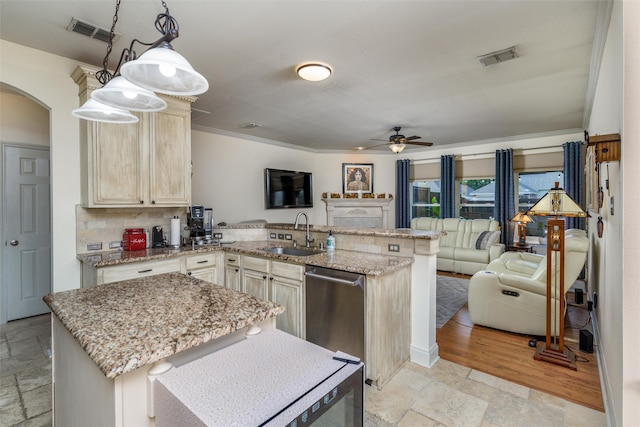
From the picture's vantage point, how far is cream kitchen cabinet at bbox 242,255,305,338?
8.69ft

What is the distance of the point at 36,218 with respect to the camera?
3.79 meters

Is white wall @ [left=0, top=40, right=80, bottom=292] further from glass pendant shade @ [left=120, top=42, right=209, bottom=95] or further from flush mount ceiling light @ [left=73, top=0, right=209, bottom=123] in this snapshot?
glass pendant shade @ [left=120, top=42, right=209, bottom=95]

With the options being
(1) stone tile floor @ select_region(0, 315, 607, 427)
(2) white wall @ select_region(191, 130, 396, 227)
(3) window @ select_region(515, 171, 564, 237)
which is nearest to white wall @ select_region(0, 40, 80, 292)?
(1) stone tile floor @ select_region(0, 315, 607, 427)

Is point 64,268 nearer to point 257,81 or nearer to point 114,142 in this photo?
point 114,142

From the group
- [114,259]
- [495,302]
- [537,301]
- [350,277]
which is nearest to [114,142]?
[114,259]

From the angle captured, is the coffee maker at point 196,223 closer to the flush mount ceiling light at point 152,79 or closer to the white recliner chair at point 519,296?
the flush mount ceiling light at point 152,79

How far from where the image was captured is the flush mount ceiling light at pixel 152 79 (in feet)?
3.82

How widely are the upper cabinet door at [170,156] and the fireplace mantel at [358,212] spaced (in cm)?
402

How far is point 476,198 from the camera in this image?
6.75 metres

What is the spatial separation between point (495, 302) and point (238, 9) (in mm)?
3616

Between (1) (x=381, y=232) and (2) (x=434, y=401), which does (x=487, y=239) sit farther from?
(2) (x=434, y=401)

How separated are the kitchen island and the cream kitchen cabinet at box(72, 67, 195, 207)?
1.51 meters

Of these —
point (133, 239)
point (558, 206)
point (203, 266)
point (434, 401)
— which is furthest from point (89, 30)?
point (558, 206)

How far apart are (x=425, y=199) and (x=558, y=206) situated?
493 centimetres
